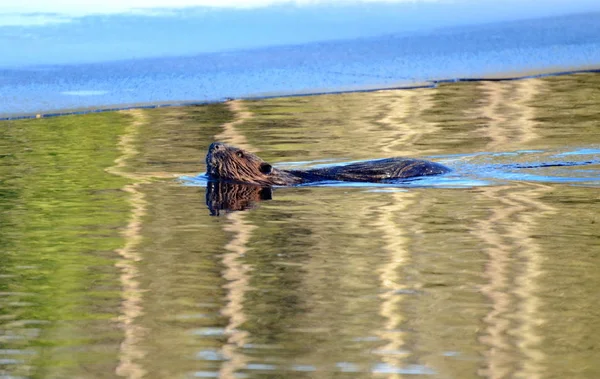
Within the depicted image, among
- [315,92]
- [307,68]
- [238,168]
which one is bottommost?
[238,168]

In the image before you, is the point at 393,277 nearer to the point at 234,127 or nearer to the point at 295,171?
the point at 295,171

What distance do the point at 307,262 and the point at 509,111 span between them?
7.19 m

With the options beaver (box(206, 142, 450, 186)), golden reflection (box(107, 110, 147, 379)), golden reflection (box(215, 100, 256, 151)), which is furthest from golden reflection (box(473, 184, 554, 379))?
golden reflection (box(215, 100, 256, 151))

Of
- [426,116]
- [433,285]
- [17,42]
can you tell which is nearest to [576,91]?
[426,116]

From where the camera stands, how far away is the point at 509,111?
12.9 metres

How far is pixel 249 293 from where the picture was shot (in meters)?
5.52

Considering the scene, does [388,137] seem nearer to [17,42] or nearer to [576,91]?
[576,91]

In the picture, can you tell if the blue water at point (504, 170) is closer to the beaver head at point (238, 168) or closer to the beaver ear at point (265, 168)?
the beaver head at point (238, 168)

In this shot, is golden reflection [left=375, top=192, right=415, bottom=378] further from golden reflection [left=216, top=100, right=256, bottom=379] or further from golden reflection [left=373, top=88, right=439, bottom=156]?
golden reflection [left=373, top=88, right=439, bottom=156]

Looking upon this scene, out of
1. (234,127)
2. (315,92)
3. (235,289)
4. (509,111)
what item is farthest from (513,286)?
(315,92)

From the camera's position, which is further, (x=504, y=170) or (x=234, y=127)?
(x=234, y=127)

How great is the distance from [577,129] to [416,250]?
5.47 meters

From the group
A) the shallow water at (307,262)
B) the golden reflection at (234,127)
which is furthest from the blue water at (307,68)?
the shallow water at (307,262)

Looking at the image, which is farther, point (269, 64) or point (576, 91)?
point (269, 64)
